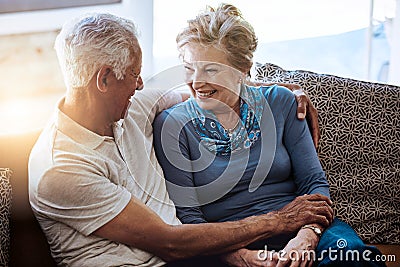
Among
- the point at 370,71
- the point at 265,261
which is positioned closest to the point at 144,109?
the point at 265,261

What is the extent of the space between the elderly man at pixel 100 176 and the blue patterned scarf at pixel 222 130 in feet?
0.77

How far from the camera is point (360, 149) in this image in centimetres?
249

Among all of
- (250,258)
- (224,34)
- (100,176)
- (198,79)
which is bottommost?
(250,258)

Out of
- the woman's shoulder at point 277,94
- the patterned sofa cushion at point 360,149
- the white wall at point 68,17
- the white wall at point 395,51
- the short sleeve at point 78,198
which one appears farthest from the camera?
the white wall at point 395,51

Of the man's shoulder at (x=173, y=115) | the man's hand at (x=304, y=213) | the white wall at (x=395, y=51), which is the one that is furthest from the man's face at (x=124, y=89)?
the white wall at (x=395, y=51)

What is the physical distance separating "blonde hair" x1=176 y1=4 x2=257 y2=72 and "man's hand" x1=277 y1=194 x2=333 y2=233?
467 mm

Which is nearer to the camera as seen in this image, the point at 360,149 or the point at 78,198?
the point at 78,198

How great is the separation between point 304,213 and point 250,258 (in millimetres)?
242

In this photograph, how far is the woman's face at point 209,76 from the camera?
219cm

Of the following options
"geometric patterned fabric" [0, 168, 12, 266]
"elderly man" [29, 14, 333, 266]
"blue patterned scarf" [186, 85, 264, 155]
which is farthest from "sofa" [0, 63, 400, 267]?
"geometric patterned fabric" [0, 168, 12, 266]

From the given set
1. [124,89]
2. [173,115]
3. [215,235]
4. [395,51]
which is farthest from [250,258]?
[395,51]

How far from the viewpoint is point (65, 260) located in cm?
197

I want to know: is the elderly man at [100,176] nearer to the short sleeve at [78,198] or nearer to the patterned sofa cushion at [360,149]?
the short sleeve at [78,198]

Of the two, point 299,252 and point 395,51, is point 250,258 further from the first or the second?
point 395,51
